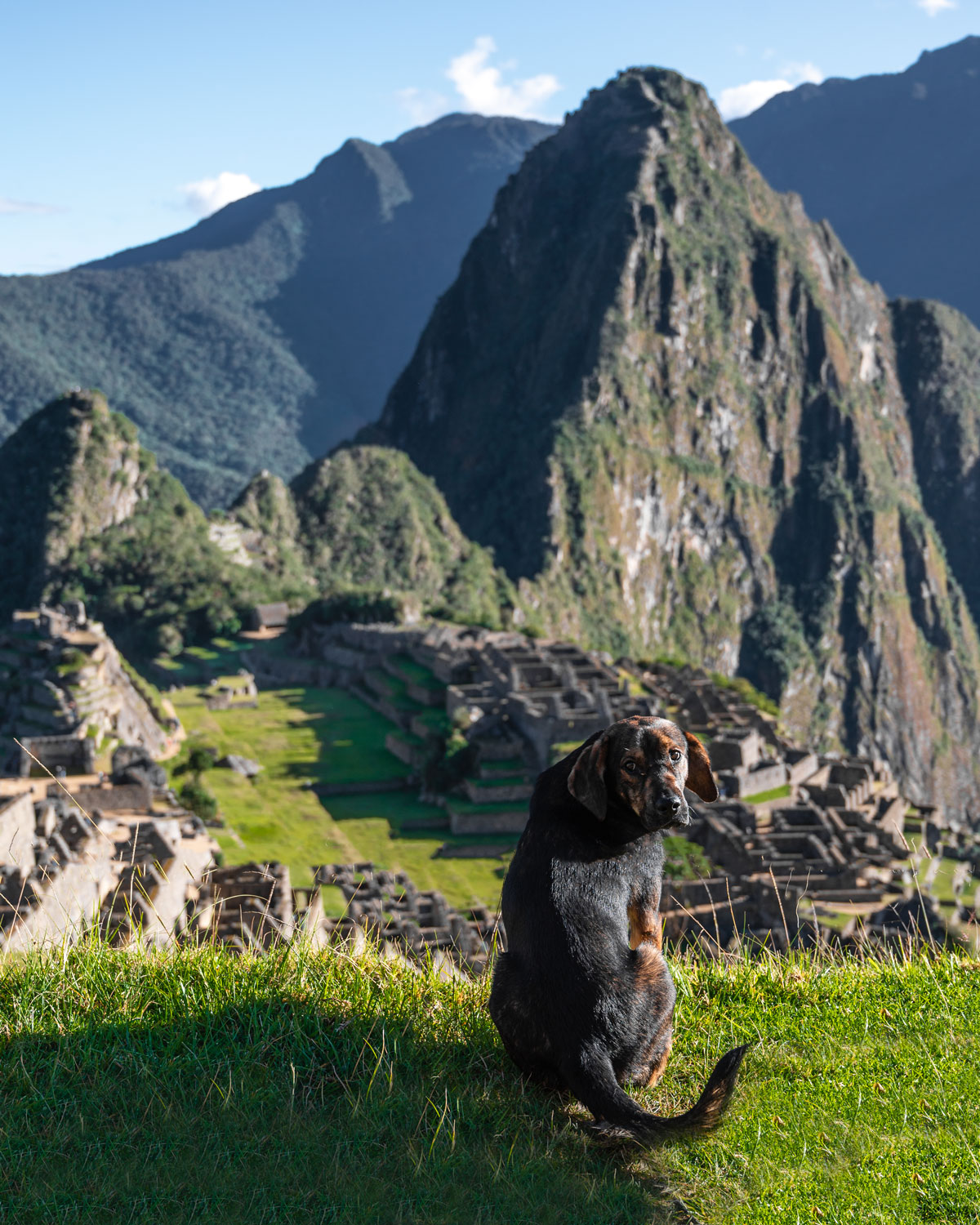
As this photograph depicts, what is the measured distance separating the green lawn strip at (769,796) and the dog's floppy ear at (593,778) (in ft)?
97.9

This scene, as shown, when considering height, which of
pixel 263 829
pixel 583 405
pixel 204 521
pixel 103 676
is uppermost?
pixel 583 405

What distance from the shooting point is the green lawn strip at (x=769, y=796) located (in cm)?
3338

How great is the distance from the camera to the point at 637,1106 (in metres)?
3.60

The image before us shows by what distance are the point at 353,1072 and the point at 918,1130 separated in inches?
72.9

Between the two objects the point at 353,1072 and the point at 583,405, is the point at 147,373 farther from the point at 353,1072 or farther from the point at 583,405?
the point at 353,1072

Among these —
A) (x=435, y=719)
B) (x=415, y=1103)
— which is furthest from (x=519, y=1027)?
(x=435, y=719)

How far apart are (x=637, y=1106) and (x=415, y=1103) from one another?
0.74m

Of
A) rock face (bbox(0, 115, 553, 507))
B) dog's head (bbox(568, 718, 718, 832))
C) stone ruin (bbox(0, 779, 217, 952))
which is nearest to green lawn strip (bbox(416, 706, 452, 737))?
stone ruin (bbox(0, 779, 217, 952))

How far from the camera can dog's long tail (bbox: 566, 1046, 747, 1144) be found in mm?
3494

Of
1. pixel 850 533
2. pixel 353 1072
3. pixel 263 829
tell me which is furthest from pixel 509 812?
pixel 850 533

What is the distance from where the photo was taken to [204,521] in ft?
274

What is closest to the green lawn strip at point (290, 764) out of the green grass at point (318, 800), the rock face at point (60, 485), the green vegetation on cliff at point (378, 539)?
the green grass at point (318, 800)

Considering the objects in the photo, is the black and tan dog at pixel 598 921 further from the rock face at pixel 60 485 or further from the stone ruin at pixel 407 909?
the rock face at pixel 60 485

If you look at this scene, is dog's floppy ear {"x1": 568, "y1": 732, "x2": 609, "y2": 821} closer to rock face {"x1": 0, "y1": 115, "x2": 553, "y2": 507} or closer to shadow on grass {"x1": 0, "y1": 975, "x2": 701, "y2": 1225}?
shadow on grass {"x1": 0, "y1": 975, "x2": 701, "y2": 1225}
